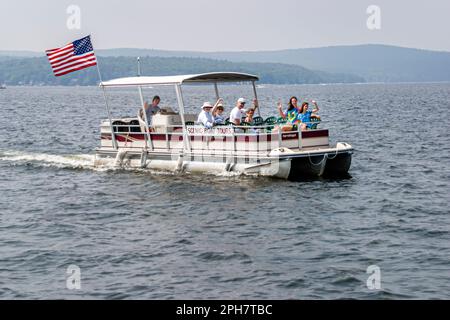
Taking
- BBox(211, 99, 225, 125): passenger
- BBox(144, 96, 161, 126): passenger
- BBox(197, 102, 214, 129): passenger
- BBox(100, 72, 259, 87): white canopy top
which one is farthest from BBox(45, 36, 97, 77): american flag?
BBox(211, 99, 225, 125): passenger

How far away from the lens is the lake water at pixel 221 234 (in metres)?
14.0

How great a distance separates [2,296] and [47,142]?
2857cm

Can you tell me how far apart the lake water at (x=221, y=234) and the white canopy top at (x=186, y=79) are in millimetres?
3176

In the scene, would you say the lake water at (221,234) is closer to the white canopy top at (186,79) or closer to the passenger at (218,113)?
the passenger at (218,113)

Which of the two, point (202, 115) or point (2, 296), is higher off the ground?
point (202, 115)

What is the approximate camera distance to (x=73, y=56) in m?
27.0

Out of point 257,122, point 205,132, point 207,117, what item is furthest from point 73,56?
point 257,122

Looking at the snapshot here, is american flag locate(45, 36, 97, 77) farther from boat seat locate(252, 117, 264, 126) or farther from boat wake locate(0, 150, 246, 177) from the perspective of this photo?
boat seat locate(252, 117, 264, 126)

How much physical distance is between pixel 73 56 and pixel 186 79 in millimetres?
4924

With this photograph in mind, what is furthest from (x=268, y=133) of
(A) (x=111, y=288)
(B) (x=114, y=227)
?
(A) (x=111, y=288)

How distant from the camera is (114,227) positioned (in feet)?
61.0
